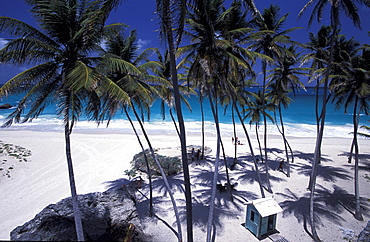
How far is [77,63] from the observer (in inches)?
200

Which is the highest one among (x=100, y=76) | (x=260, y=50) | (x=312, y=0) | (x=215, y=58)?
(x=312, y=0)

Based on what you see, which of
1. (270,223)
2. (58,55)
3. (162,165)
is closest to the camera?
(58,55)

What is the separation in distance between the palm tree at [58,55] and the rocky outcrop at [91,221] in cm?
284

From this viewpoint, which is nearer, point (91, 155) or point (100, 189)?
point (100, 189)

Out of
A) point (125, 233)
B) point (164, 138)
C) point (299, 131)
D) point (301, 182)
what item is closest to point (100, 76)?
point (125, 233)

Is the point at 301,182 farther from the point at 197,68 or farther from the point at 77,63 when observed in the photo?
the point at 77,63

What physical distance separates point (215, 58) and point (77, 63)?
4725 mm

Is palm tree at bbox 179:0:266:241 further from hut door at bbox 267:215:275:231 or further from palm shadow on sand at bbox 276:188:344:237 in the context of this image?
palm shadow on sand at bbox 276:188:344:237

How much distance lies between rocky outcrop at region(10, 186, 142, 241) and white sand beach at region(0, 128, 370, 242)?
1314 millimetres

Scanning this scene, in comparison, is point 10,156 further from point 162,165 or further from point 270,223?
point 270,223

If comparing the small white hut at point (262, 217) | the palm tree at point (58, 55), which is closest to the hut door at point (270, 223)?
the small white hut at point (262, 217)

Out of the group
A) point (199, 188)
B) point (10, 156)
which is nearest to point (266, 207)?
point (199, 188)

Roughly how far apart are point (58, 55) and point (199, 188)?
37.0 feet

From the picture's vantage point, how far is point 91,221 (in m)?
7.84
